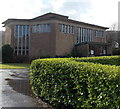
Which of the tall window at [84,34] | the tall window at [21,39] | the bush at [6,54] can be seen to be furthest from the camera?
the tall window at [84,34]

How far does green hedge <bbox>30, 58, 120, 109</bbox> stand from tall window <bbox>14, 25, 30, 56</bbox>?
2919 cm

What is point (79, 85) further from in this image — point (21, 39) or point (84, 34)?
point (84, 34)

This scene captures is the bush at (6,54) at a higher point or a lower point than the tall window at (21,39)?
lower

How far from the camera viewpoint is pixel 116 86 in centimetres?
297

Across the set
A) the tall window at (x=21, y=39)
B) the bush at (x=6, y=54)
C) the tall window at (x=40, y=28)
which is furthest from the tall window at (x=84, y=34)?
the bush at (x=6, y=54)

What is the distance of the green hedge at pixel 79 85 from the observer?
313 centimetres

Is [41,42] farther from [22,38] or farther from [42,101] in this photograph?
[42,101]

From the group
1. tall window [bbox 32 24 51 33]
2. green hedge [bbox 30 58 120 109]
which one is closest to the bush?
tall window [bbox 32 24 51 33]

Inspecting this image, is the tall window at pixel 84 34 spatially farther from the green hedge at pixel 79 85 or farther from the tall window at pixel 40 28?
the green hedge at pixel 79 85

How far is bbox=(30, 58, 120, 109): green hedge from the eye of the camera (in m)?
3.13

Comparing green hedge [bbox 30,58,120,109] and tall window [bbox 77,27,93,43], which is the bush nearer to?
tall window [bbox 77,27,93,43]

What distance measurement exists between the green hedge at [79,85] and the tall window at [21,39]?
29195 millimetres

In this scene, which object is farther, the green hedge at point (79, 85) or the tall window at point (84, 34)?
the tall window at point (84, 34)

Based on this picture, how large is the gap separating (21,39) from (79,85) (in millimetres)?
32595
